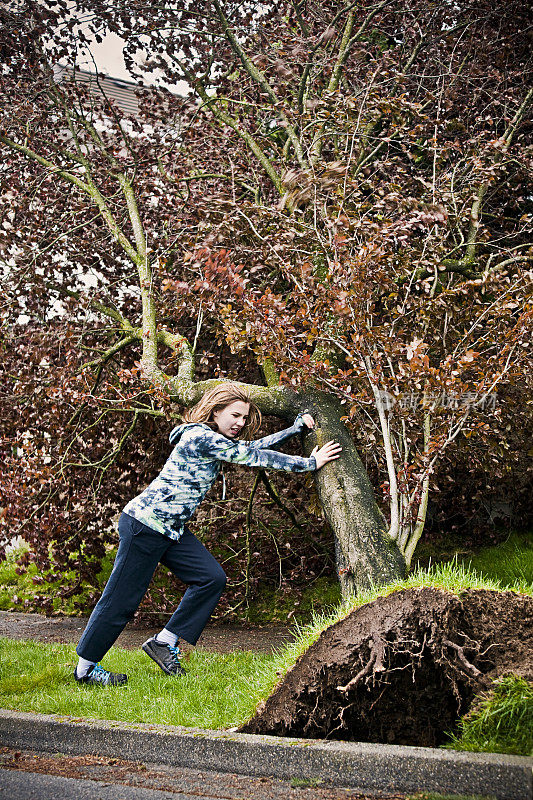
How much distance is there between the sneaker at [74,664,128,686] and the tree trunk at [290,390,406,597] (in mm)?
1445

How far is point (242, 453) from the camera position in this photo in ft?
13.6

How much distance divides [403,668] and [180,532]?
176cm

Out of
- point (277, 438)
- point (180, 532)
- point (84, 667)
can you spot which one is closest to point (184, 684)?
point (84, 667)

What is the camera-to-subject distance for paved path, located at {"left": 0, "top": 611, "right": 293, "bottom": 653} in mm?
5488

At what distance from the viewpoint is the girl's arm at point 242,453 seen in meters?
4.14

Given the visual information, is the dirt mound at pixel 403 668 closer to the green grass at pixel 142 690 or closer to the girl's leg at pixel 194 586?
the green grass at pixel 142 690

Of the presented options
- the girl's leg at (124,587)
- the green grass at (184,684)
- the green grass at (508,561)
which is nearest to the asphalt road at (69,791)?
the green grass at (184,684)

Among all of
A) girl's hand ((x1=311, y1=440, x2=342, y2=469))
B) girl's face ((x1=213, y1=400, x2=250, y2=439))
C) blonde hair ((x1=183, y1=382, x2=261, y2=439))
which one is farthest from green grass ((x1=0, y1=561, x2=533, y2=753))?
blonde hair ((x1=183, y1=382, x2=261, y2=439))

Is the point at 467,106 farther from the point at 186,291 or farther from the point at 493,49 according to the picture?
the point at 186,291

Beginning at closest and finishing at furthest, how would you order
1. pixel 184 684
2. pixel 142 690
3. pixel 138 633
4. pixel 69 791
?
pixel 69 791 < pixel 142 690 < pixel 184 684 < pixel 138 633

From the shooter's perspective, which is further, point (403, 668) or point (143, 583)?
point (143, 583)

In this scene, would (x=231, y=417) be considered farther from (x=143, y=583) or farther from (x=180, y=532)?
(x=143, y=583)

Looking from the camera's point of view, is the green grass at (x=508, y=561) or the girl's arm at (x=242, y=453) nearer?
the girl's arm at (x=242, y=453)

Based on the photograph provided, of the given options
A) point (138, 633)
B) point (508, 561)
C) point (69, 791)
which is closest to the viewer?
point (69, 791)
